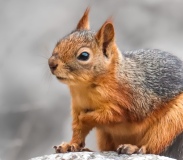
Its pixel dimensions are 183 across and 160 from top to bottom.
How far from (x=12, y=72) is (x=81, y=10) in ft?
2.61

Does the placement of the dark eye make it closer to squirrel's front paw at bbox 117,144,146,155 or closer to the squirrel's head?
the squirrel's head

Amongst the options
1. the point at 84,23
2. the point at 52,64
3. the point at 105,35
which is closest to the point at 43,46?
the point at 84,23

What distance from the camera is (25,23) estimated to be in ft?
20.9

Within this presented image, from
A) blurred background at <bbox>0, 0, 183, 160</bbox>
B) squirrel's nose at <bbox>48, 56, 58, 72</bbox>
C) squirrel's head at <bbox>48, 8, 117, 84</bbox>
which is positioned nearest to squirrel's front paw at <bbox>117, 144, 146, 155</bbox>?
squirrel's head at <bbox>48, 8, 117, 84</bbox>

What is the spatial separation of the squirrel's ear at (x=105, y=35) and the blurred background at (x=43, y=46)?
170 centimetres

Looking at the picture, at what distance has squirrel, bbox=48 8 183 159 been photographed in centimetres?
365

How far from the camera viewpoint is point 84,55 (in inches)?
144

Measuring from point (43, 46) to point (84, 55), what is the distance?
235cm

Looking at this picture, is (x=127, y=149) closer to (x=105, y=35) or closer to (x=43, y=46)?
(x=105, y=35)

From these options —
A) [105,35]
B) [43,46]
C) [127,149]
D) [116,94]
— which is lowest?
[127,149]

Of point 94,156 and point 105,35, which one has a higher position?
point 105,35

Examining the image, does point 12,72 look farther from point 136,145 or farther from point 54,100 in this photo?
point 136,145

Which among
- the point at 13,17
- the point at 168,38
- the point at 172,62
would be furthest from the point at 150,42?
the point at 172,62

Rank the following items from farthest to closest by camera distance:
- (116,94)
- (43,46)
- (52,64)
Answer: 1. (43,46)
2. (116,94)
3. (52,64)
